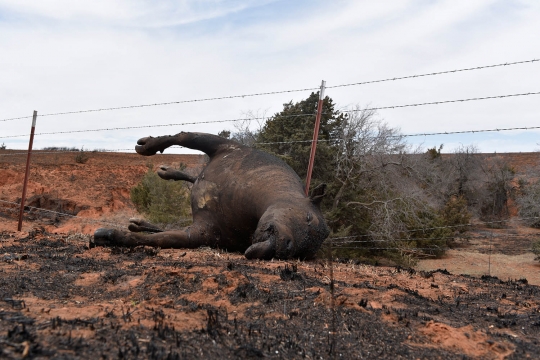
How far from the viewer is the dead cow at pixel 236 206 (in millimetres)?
6646

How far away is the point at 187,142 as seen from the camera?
28.4ft

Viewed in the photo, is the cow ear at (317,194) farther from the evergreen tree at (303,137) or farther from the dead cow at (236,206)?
the evergreen tree at (303,137)

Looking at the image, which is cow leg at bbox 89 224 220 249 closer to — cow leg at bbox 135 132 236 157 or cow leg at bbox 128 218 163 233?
cow leg at bbox 128 218 163 233

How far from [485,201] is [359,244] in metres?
19.5

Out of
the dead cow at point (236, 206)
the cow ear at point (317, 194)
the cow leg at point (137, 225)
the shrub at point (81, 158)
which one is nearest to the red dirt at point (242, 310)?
the dead cow at point (236, 206)

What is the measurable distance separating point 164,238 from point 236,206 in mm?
1114

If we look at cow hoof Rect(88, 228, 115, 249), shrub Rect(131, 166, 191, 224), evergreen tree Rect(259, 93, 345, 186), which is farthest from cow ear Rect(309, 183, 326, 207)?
shrub Rect(131, 166, 191, 224)

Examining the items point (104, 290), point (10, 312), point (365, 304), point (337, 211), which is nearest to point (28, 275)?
point (104, 290)

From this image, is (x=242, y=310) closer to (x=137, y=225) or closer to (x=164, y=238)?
(x=164, y=238)

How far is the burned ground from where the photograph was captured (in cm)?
270

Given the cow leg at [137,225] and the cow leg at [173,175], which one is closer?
the cow leg at [137,225]

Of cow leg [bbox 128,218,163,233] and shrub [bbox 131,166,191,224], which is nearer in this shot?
cow leg [bbox 128,218,163,233]

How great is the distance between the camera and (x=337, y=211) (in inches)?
648

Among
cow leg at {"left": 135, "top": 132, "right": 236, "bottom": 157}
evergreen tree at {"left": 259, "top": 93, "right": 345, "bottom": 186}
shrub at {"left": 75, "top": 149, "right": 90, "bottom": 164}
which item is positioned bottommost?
shrub at {"left": 75, "top": 149, "right": 90, "bottom": 164}
